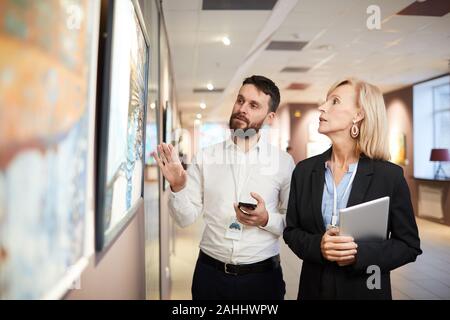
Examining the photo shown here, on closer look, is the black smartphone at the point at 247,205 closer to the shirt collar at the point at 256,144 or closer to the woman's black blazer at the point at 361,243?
the woman's black blazer at the point at 361,243

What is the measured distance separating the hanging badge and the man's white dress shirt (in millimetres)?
22

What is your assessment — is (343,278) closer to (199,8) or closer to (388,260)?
(388,260)

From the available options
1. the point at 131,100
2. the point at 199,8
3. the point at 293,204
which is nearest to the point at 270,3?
the point at 199,8

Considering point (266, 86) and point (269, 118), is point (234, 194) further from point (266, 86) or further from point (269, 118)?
point (266, 86)

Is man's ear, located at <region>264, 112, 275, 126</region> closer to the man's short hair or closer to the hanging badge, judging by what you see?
the man's short hair

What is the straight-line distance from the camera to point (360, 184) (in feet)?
4.25

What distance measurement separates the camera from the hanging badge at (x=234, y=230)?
1.66m

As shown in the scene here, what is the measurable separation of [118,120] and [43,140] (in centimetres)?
39

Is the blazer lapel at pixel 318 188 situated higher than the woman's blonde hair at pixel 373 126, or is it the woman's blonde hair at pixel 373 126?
the woman's blonde hair at pixel 373 126

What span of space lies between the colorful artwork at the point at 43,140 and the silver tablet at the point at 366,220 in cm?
84

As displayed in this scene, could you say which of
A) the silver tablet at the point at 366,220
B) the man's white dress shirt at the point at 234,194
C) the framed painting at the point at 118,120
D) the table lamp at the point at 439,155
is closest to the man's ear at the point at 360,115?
the silver tablet at the point at 366,220

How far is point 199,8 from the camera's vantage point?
10.4 feet

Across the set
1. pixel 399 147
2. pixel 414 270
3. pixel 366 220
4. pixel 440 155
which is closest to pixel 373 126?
pixel 366 220
